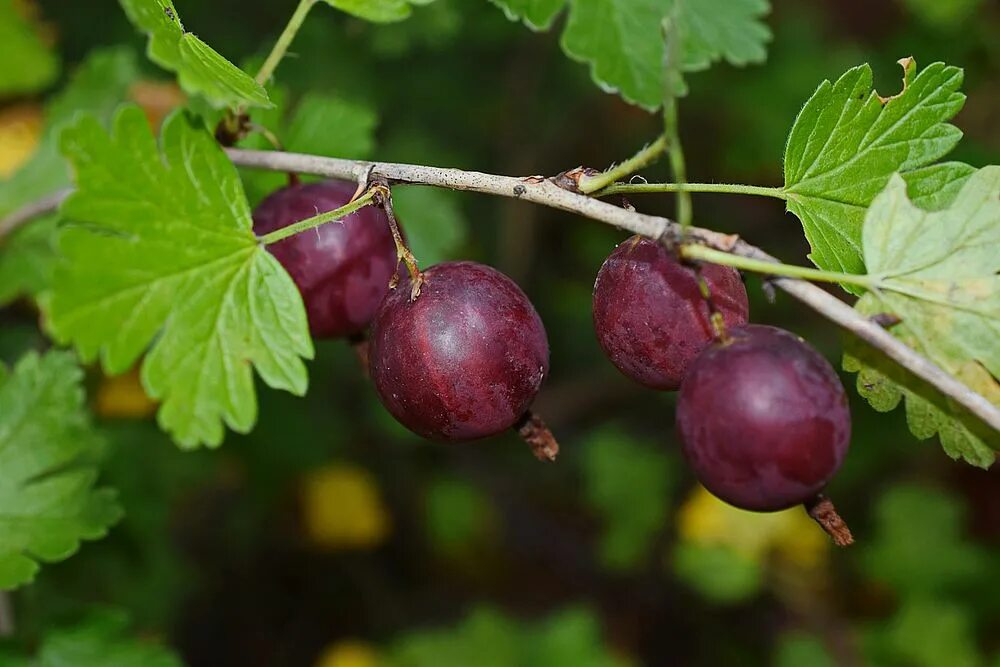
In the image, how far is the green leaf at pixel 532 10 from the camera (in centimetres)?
123

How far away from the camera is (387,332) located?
958mm

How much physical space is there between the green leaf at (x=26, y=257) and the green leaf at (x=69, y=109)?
0.41 feet

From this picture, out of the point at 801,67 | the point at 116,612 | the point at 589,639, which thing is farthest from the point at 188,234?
the point at 801,67

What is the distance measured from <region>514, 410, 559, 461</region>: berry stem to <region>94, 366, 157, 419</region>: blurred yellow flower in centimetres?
177

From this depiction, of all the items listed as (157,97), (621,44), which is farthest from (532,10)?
(157,97)

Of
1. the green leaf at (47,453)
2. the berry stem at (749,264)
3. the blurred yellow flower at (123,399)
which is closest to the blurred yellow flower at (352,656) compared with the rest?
the blurred yellow flower at (123,399)

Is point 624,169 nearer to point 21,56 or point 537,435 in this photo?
point 537,435

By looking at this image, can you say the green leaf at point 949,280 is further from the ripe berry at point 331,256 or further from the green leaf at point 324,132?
the green leaf at point 324,132

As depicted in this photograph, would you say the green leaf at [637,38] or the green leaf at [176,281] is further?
the green leaf at [637,38]

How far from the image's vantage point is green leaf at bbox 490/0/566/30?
1226mm

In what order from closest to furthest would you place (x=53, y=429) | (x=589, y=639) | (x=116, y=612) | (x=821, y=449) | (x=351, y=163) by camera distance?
(x=821, y=449) → (x=351, y=163) → (x=53, y=429) → (x=116, y=612) → (x=589, y=639)

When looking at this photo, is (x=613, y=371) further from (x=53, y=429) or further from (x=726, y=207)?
(x=53, y=429)

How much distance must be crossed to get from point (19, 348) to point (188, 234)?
4.74 ft

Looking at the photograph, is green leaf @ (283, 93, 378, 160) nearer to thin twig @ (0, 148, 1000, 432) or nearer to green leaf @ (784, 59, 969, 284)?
thin twig @ (0, 148, 1000, 432)
